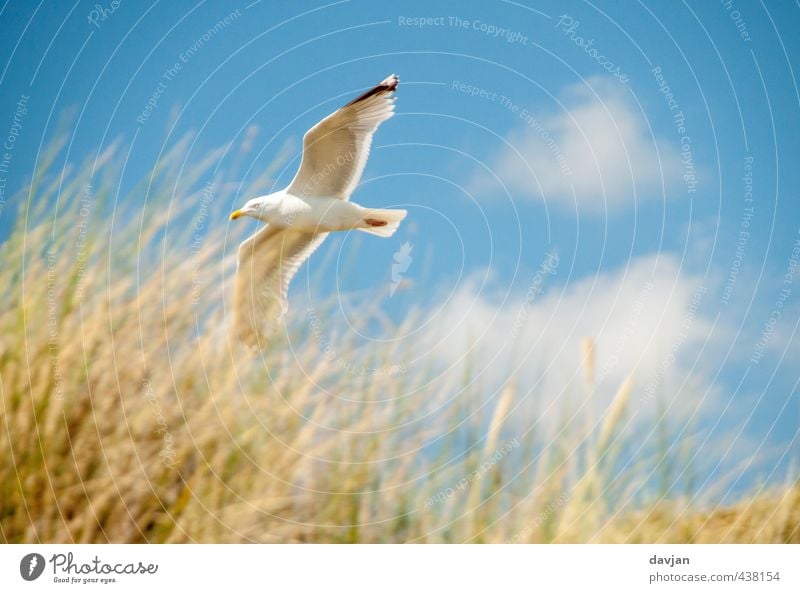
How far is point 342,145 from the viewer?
5.43 m

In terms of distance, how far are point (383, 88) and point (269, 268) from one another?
166cm

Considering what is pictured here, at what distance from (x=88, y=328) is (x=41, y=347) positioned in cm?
22

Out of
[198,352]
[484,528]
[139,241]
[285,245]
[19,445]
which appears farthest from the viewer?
[285,245]

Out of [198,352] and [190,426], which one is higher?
[198,352]

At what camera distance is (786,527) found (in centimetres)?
425

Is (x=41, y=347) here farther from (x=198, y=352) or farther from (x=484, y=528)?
(x=484, y=528)
